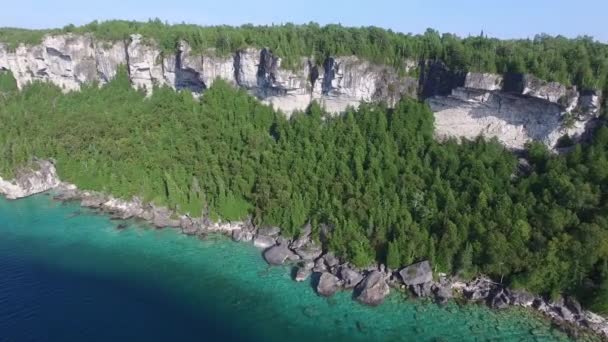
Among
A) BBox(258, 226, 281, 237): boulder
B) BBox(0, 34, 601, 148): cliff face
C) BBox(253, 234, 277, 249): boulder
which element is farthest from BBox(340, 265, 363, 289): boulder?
BBox(0, 34, 601, 148): cliff face

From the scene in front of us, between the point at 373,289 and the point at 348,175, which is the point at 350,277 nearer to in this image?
the point at 373,289

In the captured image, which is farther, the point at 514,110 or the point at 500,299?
the point at 514,110

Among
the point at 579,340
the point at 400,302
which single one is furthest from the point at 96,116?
the point at 579,340

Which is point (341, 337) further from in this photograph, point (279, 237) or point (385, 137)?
point (385, 137)

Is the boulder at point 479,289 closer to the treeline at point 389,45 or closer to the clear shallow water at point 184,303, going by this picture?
the clear shallow water at point 184,303

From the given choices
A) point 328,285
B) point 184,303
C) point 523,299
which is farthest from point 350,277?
point 184,303

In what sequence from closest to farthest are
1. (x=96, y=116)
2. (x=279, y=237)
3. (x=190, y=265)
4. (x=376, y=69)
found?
(x=190, y=265) → (x=279, y=237) → (x=376, y=69) → (x=96, y=116)
